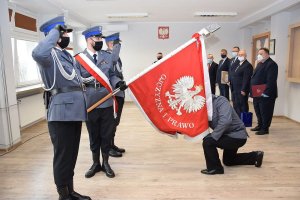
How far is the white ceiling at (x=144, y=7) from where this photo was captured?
495 centimetres

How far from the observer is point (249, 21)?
6.71 meters

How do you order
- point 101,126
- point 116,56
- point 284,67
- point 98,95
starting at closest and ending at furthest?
point 98,95 → point 101,126 → point 116,56 → point 284,67

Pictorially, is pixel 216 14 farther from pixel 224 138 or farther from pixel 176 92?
pixel 176 92

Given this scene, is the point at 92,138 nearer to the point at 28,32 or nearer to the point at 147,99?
→ the point at 147,99

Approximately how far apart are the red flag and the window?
11.1 feet

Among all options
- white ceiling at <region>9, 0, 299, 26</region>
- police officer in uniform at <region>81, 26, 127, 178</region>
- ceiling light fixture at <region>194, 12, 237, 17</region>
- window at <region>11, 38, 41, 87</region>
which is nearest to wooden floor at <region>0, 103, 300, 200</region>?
police officer in uniform at <region>81, 26, 127, 178</region>

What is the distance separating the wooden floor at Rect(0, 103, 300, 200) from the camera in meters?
2.32

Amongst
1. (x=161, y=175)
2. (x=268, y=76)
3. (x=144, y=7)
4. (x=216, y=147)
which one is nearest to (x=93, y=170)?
(x=161, y=175)

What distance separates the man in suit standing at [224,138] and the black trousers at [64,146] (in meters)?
1.36

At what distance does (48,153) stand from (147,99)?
185 centimetres

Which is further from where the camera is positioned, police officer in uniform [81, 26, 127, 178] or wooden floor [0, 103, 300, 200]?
police officer in uniform [81, 26, 127, 178]

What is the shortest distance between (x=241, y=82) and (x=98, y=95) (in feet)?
10.8

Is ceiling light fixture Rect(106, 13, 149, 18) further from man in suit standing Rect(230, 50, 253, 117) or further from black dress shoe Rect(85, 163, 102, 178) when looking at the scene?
black dress shoe Rect(85, 163, 102, 178)

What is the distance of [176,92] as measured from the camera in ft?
7.77
